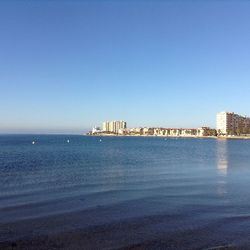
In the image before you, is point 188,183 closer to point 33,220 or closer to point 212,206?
point 212,206

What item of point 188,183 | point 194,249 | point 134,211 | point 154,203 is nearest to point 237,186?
point 188,183

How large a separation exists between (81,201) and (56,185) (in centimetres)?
771

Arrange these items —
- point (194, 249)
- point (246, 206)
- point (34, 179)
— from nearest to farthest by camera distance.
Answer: point (194, 249) → point (246, 206) → point (34, 179)

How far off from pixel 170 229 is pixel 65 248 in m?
4.75

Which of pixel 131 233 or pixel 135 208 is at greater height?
pixel 135 208

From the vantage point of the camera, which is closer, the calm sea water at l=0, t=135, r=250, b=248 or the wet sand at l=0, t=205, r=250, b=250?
the wet sand at l=0, t=205, r=250, b=250

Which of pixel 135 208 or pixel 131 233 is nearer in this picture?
pixel 131 233

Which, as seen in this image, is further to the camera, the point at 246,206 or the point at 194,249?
the point at 246,206

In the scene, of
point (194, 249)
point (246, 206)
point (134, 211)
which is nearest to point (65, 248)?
point (194, 249)

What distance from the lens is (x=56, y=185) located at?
98.6ft

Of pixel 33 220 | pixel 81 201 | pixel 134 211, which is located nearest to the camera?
pixel 33 220

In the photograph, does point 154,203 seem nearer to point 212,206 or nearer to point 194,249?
point 212,206

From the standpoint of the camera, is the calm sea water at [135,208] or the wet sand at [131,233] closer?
the wet sand at [131,233]

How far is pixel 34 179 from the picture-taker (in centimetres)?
3416
